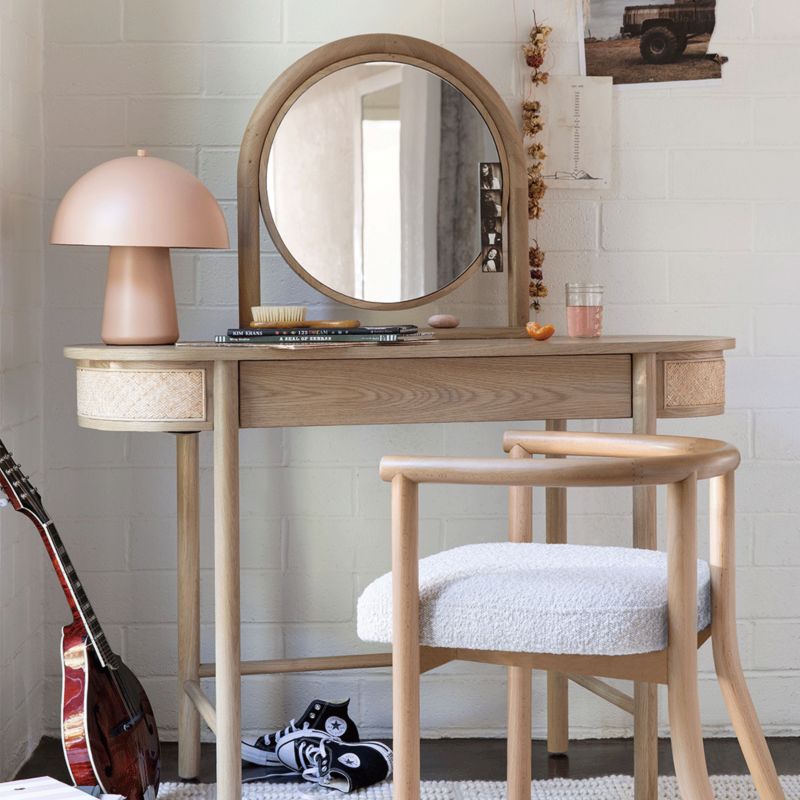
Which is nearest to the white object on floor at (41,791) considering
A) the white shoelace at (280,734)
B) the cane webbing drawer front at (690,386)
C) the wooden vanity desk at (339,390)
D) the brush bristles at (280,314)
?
the wooden vanity desk at (339,390)

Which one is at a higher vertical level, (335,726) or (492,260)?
(492,260)

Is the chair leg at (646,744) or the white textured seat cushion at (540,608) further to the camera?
the chair leg at (646,744)

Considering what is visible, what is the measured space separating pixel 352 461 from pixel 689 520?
1.22m

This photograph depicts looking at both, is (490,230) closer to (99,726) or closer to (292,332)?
(292,332)

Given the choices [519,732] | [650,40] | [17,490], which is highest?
[650,40]

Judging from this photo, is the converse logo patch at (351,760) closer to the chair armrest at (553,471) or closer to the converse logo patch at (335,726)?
the converse logo patch at (335,726)

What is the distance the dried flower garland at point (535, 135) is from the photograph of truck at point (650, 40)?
0.36ft

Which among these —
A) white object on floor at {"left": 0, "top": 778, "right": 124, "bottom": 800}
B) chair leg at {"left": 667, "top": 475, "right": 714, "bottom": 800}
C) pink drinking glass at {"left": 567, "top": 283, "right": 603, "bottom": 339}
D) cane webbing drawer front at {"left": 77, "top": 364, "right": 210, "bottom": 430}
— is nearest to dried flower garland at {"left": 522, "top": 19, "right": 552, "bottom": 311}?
pink drinking glass at {"left": 567, "top": 283, "right": 603, "bottom": 339}

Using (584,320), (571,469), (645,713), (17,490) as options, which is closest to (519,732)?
(645,713)

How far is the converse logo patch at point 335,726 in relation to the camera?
2.29 meters

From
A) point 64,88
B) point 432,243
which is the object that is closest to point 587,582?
point 432,243

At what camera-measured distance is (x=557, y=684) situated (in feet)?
7.68

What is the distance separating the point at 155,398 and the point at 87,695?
1.82ft

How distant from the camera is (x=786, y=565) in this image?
98.3 inches
